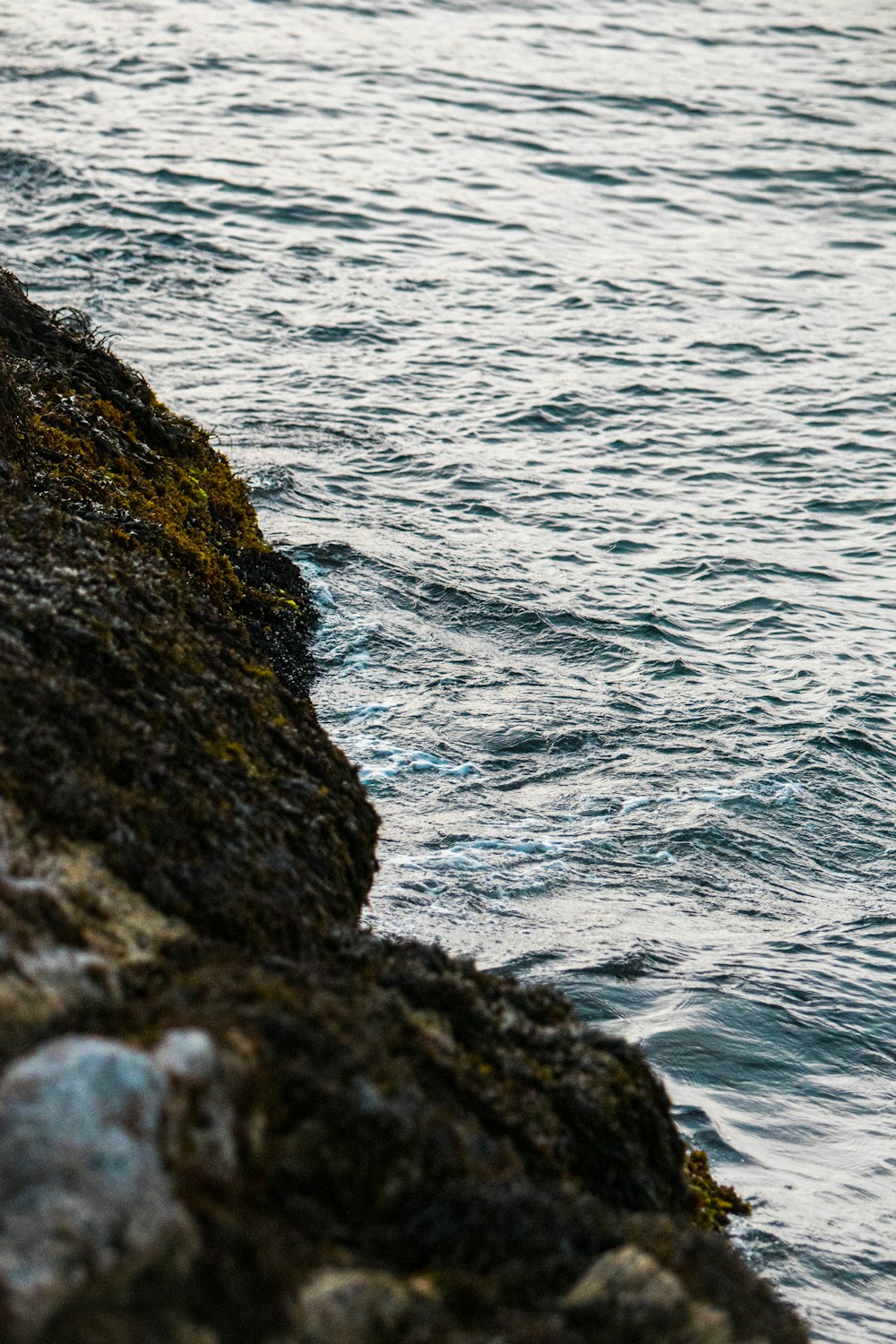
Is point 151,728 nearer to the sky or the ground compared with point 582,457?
nearer to the sky

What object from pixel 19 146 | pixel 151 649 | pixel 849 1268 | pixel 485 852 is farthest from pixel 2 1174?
pixel 19 146

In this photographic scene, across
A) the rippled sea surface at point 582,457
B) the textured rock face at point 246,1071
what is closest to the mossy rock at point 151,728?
the textured rock face at point 246,1071

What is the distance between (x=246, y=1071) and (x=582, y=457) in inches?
443

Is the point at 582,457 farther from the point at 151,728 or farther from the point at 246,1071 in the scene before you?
the point at 246,1071

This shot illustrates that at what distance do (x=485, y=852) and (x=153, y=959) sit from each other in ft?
14.2

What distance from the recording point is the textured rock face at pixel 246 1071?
212 cm

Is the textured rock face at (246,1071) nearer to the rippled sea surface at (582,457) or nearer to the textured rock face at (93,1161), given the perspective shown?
the textured rock face at (93,1161)

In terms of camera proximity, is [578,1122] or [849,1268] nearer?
[578,1122]

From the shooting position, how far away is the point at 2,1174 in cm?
205

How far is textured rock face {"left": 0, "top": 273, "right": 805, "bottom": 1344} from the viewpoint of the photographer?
212cm

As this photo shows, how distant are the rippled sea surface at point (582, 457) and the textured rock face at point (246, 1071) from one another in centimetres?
206

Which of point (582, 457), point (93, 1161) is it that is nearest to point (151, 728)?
point (93, 1161)

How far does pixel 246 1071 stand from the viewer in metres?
2.44

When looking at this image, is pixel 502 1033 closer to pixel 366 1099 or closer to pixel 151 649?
pixel 366 1099
